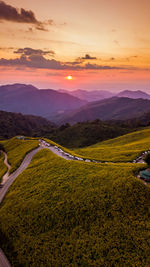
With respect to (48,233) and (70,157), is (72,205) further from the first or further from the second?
(70,157)

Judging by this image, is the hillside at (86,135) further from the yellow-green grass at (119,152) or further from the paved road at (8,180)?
the paved road at (8,180)

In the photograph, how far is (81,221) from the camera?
66.0 feet

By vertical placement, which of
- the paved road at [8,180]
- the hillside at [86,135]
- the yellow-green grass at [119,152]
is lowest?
the hillside at [86,135]

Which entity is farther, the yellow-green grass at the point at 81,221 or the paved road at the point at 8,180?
the paved road at the point at 8,180

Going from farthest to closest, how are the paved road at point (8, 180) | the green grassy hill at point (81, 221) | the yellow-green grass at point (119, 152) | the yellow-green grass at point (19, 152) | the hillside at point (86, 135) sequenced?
the hillside at point (86, 135)
the yellow-green grass at point (19, 152)
the yellow-green grass at point (119, 152)
the paved road at point (8, 180)
the green grassy hill at point (81, 221)

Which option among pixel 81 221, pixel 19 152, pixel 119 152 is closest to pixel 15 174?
pixel 19 152

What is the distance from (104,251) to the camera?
16.3 meters

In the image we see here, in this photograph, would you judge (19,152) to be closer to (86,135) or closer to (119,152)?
(119,152)

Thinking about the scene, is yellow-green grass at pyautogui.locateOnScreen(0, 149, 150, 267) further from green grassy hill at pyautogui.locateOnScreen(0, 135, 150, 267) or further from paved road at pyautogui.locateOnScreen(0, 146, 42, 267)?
paved road at pyautogui.locateOnScreen(0, 146, 42, 267)

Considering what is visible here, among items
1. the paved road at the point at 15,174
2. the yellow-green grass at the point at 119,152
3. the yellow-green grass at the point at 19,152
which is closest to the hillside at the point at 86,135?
the yellow-green grass at the point at 19,152

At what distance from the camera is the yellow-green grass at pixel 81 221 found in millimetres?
16344

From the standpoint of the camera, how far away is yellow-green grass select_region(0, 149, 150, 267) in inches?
643

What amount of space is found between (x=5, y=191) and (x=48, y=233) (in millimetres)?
19120

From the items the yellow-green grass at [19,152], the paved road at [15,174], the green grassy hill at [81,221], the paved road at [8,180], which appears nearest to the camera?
the green grassy hill at [81,221]
